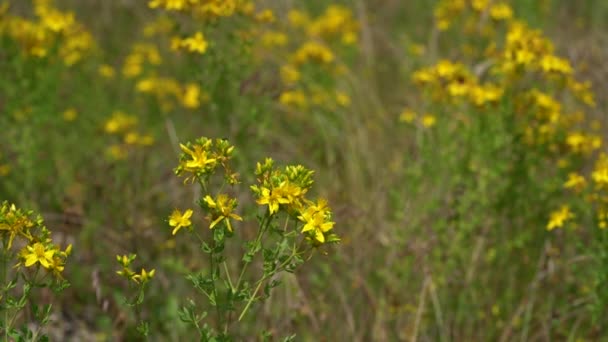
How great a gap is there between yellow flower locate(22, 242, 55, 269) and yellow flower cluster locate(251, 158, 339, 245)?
1.63ft

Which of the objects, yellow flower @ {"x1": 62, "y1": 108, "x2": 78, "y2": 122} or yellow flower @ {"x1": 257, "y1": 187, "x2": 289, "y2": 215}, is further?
yellow flower @ {"x1": 62, "y1": 108, "x2": 78, "y2": 122}

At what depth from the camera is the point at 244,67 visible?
3.27 m

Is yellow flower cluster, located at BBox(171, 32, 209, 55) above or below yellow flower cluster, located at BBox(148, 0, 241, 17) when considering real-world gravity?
below

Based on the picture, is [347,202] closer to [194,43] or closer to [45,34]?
[194,43]

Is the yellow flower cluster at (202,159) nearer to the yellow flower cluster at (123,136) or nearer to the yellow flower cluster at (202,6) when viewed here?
the yellow flower cluster at (202,6)

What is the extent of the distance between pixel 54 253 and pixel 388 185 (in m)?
2.19

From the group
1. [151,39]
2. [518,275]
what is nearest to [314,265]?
[518,275]

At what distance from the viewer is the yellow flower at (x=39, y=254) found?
166cm

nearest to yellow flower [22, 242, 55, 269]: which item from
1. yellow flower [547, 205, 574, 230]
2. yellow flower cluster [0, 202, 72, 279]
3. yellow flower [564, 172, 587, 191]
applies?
yellow flower cluster [0, 202, 72, 279]

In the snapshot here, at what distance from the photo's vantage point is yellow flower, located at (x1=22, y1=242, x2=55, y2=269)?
166cm

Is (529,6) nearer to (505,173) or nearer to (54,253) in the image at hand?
(505,173)

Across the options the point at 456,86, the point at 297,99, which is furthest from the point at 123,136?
the point at 456,86

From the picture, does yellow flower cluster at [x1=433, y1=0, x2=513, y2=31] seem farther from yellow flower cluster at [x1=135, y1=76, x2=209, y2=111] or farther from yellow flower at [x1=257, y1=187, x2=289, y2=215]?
yellow flower at [x1=257, y1=187, x2=289, y2=215]

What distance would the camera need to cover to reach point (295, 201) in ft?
5.57
